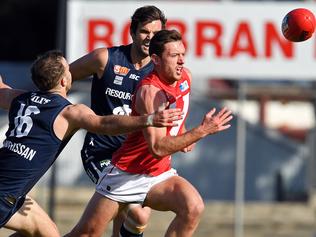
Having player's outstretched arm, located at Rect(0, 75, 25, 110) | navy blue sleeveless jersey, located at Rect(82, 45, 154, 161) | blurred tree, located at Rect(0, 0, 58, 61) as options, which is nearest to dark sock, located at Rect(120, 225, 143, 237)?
navy blue sleeveless jersey, located at Rect(82, 45, 154, 161)

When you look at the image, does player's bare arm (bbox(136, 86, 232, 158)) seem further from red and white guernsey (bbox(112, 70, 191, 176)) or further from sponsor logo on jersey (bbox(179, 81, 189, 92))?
sponsor logo on jersey (bbox(179, 81, 189, 92))

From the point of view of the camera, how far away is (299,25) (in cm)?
1002

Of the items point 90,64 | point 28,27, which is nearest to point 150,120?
point 90,64

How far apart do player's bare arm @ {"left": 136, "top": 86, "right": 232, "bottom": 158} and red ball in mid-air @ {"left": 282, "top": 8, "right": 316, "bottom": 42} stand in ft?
6.21

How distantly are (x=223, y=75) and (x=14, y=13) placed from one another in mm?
12551

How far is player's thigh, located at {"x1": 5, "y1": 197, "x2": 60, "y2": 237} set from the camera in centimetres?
855

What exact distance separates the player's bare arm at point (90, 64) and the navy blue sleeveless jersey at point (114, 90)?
5 centimetres

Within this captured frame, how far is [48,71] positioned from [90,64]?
1.41m

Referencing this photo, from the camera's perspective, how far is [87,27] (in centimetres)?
1459

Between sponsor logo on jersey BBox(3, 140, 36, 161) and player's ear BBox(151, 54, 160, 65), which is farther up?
player's ear BBox(151, 54, 160, 65)

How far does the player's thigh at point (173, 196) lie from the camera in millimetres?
8547

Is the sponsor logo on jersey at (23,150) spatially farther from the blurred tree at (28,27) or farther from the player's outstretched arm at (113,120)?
the blurred tree at (28,27)

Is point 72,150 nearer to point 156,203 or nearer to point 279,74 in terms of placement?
point 279,74

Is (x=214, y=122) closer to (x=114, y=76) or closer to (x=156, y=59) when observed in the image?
(x=156, y=59)
